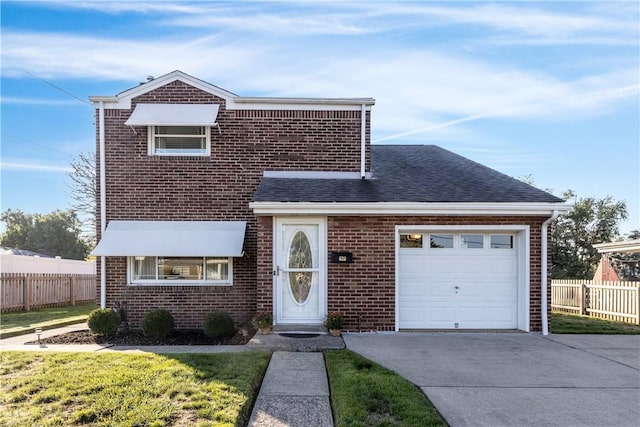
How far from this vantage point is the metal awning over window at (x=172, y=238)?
9812mm

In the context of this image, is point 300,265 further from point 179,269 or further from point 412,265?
point 179,269

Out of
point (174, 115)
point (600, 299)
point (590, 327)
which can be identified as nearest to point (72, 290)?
point (174, 115)

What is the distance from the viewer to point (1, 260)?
1939 cm

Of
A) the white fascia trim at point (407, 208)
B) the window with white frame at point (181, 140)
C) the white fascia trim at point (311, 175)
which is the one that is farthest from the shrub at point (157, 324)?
the white fascia trim at point (311, 175)

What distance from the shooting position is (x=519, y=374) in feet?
21.1

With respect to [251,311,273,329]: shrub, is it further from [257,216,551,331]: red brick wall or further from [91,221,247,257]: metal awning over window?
[91,221,247,257]: metal awning over window

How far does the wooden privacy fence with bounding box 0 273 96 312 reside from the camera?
597 inches

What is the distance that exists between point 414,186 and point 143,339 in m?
7.49

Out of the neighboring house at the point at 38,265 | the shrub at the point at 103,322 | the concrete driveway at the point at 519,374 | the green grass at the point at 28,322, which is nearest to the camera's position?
the concrete driveway at the point at 519,374

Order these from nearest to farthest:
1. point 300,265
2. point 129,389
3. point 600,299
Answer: point 129,389
point 300,265
point 600,299

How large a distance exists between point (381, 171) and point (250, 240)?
13.5 feet

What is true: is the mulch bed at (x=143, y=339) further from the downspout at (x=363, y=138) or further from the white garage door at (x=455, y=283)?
the downspout at (x=363, y=138)

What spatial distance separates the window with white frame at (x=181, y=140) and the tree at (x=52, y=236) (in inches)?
1559

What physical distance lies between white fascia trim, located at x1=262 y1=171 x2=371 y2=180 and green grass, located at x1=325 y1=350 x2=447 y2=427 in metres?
5.60
